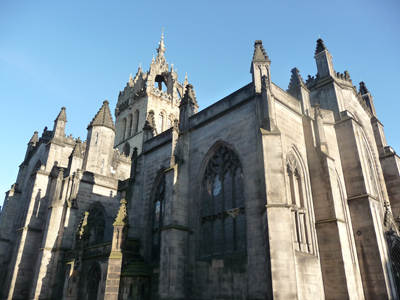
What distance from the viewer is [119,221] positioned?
1527 cm

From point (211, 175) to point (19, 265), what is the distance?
51.7 ft

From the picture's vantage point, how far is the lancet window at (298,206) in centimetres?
1255

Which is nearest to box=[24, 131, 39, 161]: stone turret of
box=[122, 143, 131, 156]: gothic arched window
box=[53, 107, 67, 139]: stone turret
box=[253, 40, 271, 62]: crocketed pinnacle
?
box=[53, 107, 67, 139]: stone turret

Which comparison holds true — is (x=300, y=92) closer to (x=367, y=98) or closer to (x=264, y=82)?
(x=264, y=82)

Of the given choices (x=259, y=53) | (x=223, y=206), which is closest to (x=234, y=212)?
(x=223, y=206)

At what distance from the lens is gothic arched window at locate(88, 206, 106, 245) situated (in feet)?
68.8

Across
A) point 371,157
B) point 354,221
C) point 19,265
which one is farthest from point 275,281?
point 19,265

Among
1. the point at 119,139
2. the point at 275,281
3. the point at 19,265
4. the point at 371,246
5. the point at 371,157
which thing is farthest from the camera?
the point at 119,139

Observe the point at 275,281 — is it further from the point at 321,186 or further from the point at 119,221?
the point at 119,221

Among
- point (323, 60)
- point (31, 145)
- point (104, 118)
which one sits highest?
point (31, 145)

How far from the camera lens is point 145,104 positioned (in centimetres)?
4188

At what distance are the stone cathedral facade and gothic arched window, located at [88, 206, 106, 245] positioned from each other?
7 cm

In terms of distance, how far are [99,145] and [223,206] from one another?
13.0m

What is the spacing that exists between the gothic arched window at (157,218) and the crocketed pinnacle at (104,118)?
8784 millimetres
